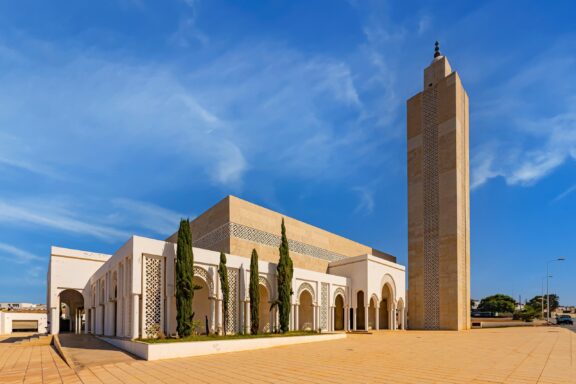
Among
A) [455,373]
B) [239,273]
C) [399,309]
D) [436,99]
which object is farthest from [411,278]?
Result: [455,373]

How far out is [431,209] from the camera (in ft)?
96.1

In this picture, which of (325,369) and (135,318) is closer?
(325,369)

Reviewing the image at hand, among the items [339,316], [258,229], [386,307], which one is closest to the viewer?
[258,229]

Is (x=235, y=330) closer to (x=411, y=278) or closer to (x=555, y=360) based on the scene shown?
(x=555, y=360)

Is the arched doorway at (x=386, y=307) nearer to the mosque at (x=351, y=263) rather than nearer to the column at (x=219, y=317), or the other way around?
the mosque at (x=351, y=263)

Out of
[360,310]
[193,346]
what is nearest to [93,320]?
[193,346]

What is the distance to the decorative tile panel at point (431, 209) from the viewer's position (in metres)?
28.3

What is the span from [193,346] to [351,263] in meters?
17.5

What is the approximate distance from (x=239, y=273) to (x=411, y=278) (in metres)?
16.3

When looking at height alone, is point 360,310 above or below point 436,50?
below

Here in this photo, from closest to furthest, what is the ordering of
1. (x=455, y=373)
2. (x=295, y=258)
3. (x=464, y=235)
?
(x=455, y=373) < (x=295, y=258) < (x=464, y=235)

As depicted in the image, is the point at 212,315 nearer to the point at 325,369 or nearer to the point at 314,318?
the point at 314,318

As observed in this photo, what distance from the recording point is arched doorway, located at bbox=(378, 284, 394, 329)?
28.9 metres

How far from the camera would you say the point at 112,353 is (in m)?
12.0
